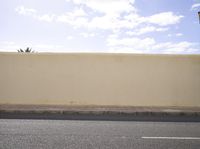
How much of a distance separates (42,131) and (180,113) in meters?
5.85

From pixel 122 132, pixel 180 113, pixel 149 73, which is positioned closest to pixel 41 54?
pixel 149 73

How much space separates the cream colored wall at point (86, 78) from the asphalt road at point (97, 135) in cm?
384

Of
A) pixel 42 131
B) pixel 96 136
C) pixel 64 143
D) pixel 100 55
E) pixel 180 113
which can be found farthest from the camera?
pixel 100 55

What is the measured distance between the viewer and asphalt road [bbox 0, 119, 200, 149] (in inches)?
249

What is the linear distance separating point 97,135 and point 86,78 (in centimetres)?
619

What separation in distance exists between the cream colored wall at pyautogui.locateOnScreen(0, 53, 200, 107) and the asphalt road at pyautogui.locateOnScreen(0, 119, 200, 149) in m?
3.84

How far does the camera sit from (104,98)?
13391mm

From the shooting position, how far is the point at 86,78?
43.9 ft

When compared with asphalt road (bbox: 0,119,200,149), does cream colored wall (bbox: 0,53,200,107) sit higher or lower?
higher

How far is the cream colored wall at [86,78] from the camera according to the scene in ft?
43.8

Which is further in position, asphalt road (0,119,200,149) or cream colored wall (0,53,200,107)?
cream colored wall (0,53,200,107)

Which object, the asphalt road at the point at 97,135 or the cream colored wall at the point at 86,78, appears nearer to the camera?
the asphalt road at the point at 97,135

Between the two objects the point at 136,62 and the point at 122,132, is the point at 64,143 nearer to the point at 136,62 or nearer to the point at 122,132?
the point at 122,132

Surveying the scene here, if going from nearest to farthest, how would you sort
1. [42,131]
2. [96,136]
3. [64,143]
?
[64,143]
[96,136]
[42,131]
